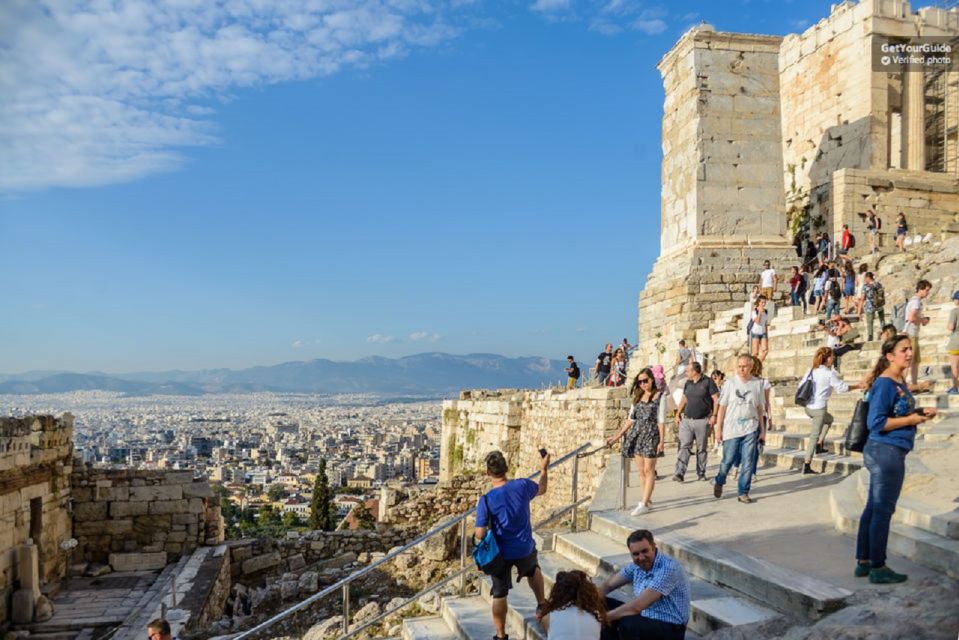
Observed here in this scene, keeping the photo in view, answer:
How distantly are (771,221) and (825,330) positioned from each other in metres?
4.86

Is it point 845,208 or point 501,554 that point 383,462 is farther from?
point 501,554

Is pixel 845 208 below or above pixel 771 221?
above

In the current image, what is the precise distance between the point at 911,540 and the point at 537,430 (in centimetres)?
1166

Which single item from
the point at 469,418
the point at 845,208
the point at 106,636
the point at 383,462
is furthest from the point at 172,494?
the point at 383,462

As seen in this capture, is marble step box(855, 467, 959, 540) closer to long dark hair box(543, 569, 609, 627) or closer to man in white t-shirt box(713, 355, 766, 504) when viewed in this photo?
man in white t-shirt box(713, 355, 766, 504)

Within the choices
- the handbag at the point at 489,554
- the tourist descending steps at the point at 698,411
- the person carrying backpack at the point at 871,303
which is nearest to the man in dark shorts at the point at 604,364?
the person carrying backpack at the point at 871,303

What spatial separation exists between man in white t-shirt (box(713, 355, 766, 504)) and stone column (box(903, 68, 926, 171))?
2059 centimetres

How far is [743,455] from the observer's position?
739cm

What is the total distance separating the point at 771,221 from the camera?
55.7ft

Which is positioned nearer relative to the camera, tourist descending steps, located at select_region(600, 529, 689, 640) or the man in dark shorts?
tourist descending steps, located at select_region(600, 529, 689, 640)

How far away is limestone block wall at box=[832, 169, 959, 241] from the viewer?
22344 mm

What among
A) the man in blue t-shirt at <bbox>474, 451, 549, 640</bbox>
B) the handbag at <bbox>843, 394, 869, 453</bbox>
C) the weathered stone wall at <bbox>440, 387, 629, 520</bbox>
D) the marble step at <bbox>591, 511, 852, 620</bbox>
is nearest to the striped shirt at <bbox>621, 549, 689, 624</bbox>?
the marble step at <bbox>591, 511, 852, 620</bbox>

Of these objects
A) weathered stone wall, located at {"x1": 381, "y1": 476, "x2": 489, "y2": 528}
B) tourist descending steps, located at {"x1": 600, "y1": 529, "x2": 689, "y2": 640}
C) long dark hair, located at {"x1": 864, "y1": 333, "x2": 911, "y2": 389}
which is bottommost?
weathered stone wall, located at {"x1": 381, "y1": 476, "x2": 489, "y2": 528}

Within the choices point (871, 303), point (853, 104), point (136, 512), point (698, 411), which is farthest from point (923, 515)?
point (853, 104)
